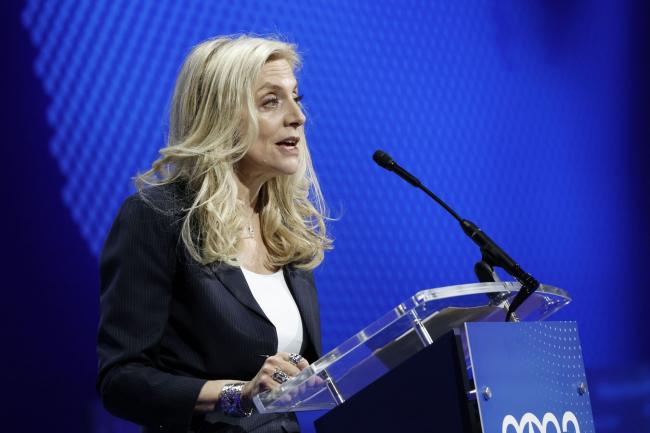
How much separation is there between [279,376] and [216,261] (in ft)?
1.39

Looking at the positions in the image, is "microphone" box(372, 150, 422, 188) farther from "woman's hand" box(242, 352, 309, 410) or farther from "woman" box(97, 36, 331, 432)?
"woman's hand" box(242, 352, 309, 410)

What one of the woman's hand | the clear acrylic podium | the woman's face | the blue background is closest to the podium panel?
the clear acrylic podium

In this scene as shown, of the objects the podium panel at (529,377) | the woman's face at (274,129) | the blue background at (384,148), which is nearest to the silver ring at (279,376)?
the podium panel at (529,377)

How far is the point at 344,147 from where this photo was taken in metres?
2.70

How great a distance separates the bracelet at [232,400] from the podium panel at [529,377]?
0.50m

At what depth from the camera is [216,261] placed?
176 cm

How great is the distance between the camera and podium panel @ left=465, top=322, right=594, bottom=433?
117 centimetres

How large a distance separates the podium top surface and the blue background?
1055mm

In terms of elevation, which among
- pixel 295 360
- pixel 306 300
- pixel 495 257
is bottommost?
pixel 295 360

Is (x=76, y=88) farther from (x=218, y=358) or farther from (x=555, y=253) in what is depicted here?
(x=555, y=253)

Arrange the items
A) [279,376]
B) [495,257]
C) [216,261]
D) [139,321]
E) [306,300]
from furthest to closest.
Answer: [306,300] < [216,261] < [139,321] < [495,257] < [279,376]

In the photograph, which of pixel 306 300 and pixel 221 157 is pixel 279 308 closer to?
pixel 306 300

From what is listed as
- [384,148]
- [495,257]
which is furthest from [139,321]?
[384,148]

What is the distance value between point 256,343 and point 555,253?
178cm
